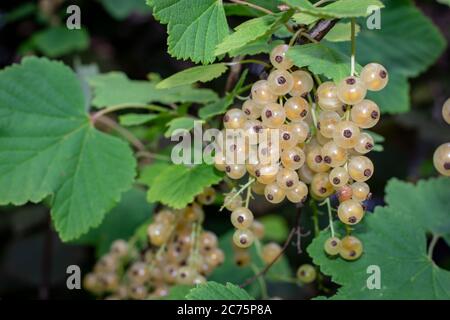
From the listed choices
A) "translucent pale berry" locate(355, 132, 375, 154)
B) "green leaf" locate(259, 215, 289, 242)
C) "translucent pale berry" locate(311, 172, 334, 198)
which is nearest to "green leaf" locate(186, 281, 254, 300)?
"translucent pale berry" locate(311, 172, 334, 198)

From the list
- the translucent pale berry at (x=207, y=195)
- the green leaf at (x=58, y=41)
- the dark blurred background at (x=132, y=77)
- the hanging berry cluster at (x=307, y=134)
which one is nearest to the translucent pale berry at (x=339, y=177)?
the hanging berry cluster at (x=307, y=134)

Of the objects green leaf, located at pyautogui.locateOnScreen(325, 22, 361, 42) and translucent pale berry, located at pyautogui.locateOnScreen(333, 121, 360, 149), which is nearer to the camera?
translucent pale berry, located at pyautogui.locateOnScreen(333, 121, 360, 149)

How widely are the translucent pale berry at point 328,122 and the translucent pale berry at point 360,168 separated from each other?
2.0 inches

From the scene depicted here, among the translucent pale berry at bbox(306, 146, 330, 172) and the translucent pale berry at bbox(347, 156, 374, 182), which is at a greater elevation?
the translucent pale berry at bbox(306, 146, 330, 172)

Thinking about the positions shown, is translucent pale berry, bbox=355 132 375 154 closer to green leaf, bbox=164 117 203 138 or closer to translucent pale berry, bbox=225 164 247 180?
translucent pale berry, bbox=225 164 247 180

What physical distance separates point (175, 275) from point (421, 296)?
0.47 m

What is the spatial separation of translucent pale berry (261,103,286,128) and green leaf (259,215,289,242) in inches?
65.9

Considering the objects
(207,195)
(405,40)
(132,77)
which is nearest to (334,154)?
(207,195)

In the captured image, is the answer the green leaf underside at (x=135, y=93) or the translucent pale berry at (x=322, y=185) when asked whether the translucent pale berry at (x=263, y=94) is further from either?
the green leaf underside at (x=135, y=93)

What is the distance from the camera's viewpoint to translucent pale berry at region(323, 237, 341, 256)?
3.14ft

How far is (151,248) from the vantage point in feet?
4.08

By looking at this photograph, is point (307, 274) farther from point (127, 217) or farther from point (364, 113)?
point (127, 217)

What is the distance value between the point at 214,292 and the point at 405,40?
1.17m
